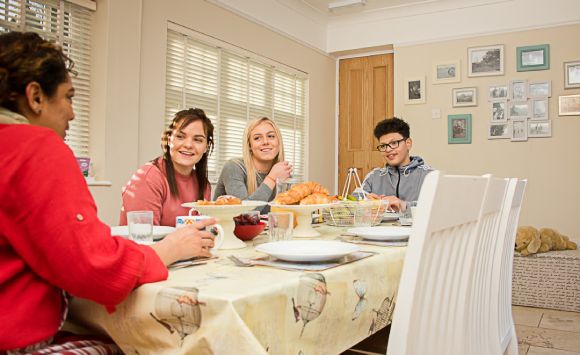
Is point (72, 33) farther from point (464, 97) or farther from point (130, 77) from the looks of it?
point (464, 97)

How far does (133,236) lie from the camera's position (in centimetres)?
130

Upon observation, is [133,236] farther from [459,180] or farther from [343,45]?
[343,45]

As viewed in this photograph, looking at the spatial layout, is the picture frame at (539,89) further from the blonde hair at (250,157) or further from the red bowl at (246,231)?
the red bowl at (246,231)

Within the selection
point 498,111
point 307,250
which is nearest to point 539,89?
point 498,111

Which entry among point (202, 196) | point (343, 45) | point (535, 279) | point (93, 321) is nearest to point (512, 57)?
point (343, 45)

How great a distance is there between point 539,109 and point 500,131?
0.40 meters

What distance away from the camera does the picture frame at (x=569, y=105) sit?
4613mm

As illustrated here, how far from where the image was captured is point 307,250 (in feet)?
3.85

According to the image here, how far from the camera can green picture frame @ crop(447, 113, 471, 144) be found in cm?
509

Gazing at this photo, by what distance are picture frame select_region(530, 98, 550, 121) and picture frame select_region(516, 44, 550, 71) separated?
0.33 m

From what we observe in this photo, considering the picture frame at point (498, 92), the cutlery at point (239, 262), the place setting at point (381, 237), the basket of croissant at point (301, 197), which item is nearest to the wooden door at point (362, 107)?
the picture frame at point (498, 92)

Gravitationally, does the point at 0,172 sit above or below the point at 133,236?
above

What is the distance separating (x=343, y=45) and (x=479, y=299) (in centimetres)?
484

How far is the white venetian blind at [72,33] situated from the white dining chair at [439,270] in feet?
9.17
